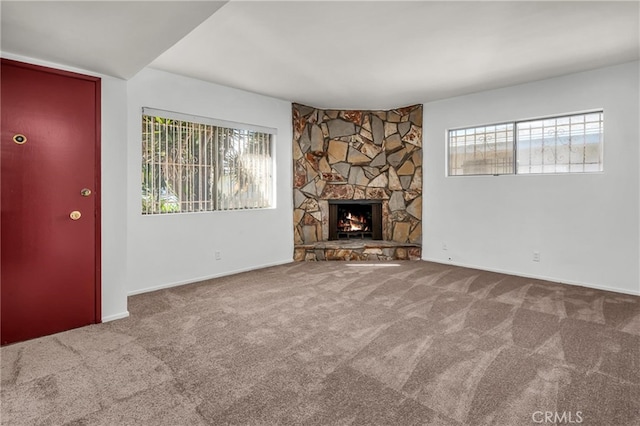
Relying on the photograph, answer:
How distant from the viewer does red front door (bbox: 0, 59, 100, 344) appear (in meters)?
2.57

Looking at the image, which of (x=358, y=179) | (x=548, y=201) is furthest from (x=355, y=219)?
(x=548, y=201)

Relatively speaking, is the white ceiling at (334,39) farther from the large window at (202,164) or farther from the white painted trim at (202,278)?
the white painted trim at (202,278)

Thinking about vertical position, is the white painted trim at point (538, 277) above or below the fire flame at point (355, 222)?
below

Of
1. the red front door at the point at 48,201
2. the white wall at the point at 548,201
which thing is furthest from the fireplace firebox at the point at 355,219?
the red front door at the point at 48,201

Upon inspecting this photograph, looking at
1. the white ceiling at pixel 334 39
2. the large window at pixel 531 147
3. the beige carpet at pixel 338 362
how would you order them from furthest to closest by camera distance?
the large window at pixel 531 147
the white ceiling at pixel 334 39
the beige carpet at pixel 338 362

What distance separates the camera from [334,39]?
3080 mm

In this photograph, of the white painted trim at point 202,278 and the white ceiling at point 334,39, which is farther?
the white painted trim at point 202,278

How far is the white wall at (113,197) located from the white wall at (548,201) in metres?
4.23

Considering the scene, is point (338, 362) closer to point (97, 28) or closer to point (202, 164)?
point (97, 28)

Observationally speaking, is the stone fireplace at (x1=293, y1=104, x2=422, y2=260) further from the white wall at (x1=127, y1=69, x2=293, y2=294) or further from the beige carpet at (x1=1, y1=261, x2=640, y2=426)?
the beige carpet at (x1=1, y1=261, x2=640, y2=426)

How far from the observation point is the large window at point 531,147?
4164 mm

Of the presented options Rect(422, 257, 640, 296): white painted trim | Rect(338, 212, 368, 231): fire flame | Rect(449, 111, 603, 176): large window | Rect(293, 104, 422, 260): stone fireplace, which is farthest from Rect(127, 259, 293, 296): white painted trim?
Rect(449, 111, 603, 176): large window

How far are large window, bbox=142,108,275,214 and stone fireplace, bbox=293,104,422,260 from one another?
0.67 metres

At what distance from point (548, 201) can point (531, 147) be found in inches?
29.7
